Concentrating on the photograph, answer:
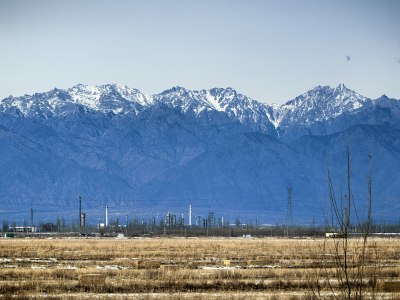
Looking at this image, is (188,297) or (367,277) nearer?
(188,297)

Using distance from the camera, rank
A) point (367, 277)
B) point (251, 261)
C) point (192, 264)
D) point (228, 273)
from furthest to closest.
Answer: point (251, 261)
point (192, 264)
point (228, 273)
point (367, 277)

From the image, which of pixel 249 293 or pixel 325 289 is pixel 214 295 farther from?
pixel 325 289

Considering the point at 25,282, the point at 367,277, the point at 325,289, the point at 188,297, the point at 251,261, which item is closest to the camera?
the point at 188,297

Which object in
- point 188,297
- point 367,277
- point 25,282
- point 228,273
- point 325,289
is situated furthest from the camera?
point 228,273

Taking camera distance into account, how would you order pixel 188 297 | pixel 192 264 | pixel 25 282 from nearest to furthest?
pixel 188 297
pixel 25 282
pixel 192 264

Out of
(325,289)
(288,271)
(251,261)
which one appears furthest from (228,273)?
(251,261)

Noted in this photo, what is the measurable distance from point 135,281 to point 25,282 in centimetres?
414

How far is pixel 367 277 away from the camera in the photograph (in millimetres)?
37719

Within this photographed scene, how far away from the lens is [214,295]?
100ft

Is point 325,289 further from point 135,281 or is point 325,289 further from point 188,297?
point 135,281

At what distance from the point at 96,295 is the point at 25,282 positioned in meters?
5.46

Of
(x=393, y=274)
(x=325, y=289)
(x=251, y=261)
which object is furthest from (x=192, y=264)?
(x=325, y=289)

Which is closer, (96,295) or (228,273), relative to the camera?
(96,295)

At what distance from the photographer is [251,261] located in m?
53.2
